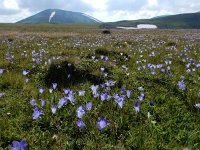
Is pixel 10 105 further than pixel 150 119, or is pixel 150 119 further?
pixel 10 105

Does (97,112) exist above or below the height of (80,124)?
below

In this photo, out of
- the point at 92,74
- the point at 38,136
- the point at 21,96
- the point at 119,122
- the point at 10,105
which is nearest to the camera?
the point at 38,136

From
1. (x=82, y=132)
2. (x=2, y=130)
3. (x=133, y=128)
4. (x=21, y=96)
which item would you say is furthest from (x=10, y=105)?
(x=133, y=128)

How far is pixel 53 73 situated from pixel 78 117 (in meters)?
3.78

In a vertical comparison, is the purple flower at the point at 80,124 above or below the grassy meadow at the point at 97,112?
above

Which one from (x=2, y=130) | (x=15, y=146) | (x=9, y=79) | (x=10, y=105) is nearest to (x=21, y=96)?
(x=10, y=105)

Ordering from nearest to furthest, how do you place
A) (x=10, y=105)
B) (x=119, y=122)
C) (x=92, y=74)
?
(x=119, y=122) < (x=10, y=105) < (x=92, y=74)

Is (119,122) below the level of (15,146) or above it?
below

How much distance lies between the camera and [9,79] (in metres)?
8.12

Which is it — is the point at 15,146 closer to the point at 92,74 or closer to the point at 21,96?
the point at 21,96

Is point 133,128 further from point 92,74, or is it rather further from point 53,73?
point 53,73

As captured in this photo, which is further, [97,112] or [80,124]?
[97,112]

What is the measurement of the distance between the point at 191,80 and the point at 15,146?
20.3 feet

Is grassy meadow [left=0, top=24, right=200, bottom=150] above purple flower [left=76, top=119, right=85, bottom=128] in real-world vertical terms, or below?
below
